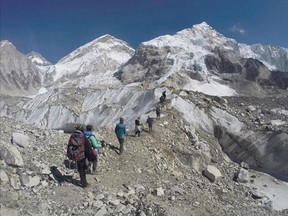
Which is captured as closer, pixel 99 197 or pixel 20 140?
pixel 99 197

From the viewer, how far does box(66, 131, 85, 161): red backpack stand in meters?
13.3

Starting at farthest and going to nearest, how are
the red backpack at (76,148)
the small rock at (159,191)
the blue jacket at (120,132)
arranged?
the blue jacket at (120,132) < the small rock at (159,191) < the red backpack at (76,148)

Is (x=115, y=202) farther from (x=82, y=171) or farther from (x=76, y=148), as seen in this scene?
(x=76, y=148)

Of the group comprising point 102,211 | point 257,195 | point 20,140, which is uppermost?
point 257,195

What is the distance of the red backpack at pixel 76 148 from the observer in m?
13.3

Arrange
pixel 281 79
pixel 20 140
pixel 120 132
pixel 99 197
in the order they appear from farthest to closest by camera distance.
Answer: pixel 281 79 → pixel 120 132 → pixel 20 140 → pixel 99 197

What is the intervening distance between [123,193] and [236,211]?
4807 mm

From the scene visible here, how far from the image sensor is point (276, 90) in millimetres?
161875

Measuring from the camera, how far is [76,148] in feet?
43.9

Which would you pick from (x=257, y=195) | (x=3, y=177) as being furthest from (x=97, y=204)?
(x=257, y=195)

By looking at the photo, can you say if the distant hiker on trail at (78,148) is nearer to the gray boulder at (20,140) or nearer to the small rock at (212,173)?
the gray boulder at (20,140)

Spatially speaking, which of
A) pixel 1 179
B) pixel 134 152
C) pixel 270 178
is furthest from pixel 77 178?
pixel 270 178

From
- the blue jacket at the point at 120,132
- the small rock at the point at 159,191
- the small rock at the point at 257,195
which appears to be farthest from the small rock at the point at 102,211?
the small rock at the point at 257,195

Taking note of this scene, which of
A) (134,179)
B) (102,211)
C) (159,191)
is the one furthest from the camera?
(134,179)
